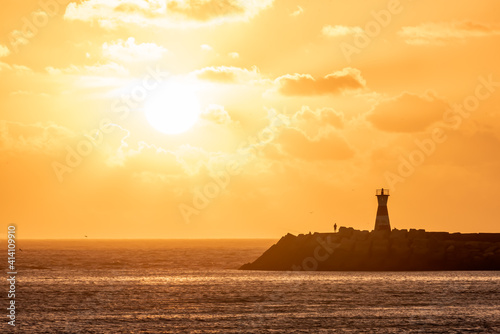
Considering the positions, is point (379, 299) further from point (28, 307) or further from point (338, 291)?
point (28, 307)

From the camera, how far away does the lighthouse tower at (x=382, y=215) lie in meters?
107

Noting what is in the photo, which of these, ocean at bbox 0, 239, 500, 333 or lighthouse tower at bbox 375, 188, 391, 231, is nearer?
ocean at bbox 0, 239, 500, 333

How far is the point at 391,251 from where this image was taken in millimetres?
96562

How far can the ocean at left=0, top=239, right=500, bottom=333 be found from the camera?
165 feet

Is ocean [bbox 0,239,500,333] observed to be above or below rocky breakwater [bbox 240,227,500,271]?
below

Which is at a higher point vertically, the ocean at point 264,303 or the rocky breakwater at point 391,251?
the rocky breakwater at point 391,251

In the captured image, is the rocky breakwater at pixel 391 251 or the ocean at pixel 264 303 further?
the rocky breakwater at pixel 391 251

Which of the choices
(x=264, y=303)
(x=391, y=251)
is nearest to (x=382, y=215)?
(x=391, y=251)

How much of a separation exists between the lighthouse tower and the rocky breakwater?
509 centimetres

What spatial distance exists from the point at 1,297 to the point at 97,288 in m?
11.7

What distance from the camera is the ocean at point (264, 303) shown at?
50375mm

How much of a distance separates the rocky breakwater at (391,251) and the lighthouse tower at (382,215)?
16.7 ft

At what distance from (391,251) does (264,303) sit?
37.2 metres

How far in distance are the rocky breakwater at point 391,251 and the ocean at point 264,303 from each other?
12.5 ft
